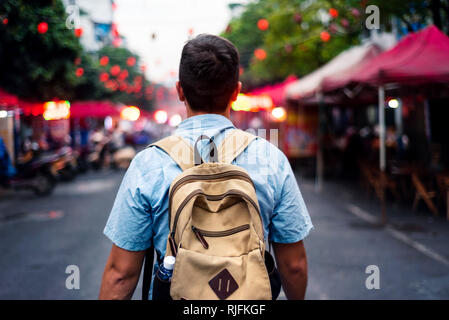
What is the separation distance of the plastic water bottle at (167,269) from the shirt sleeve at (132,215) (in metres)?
0.19

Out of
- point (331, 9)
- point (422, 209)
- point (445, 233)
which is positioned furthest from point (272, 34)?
point (445, 233)

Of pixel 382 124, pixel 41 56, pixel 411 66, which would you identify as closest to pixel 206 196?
pixel 382 124

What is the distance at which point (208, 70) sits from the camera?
1.64 m

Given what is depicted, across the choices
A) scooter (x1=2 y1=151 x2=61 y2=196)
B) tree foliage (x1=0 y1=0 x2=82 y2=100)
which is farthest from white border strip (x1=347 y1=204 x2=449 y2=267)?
scooter (x1=2 y1=151 x2=61 y2=196)

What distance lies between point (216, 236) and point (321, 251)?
4927 mm

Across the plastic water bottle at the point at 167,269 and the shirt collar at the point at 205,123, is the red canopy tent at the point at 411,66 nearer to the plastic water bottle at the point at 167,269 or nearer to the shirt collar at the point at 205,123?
the shirt collar at the point at 205,123

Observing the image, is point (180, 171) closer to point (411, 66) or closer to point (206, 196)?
point (206, 196)

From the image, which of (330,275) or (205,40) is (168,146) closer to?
(205,40)

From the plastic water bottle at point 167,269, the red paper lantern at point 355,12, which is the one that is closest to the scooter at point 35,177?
the red paper lantern at point 355,12

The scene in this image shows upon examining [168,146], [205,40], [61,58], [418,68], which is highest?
[61,58]

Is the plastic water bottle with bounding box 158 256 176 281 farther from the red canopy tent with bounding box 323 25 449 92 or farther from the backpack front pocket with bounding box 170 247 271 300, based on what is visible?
the red canopy tent with bounding box 323 25 449 92

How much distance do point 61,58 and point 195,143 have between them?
43.3 feet

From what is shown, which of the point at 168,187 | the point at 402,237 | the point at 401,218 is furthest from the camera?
the point at 401,218

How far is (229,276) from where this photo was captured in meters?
A: 1.41
